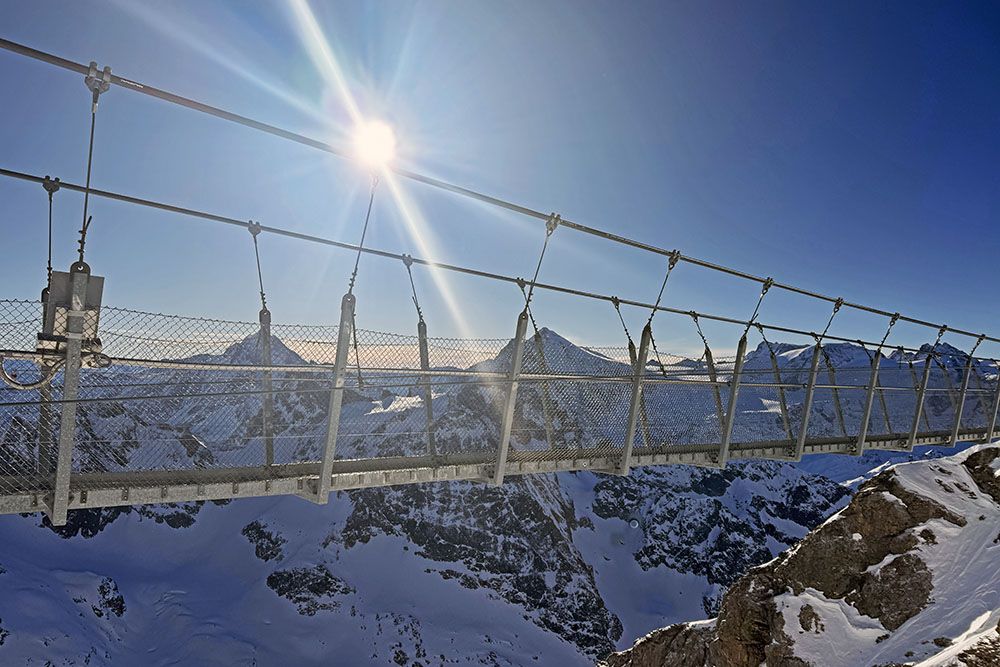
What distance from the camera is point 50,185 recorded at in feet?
15.9

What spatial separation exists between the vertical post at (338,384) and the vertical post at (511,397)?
1922mm

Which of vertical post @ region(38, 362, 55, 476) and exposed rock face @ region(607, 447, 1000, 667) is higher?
vertical post @ region(38, 362, 55, 476)

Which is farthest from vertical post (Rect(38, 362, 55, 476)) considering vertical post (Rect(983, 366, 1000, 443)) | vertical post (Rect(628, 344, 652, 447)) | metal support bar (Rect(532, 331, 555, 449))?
vertical post (Rect(983, 366, 1000, 443))

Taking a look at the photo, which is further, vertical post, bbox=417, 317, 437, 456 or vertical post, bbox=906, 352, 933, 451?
vertical post, bbox=906, 352, 933, 451

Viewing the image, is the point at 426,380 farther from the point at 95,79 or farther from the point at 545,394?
the point at 95,79

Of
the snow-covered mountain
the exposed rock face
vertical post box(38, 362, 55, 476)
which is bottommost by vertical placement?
the exposed rock face

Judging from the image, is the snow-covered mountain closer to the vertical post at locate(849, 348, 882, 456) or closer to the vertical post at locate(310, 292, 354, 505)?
the vertical post at locate(849, 348, 882, 456)

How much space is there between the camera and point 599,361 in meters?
8.86

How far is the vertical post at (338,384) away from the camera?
17.2 feet

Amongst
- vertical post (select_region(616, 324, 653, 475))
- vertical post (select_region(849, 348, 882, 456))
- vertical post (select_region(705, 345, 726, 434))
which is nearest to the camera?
vertical post (select_region(616, 324, 653, 475))

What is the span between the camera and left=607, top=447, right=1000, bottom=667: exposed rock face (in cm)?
711

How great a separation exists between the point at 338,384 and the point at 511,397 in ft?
6.64

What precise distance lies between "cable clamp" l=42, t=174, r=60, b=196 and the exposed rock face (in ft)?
32.3

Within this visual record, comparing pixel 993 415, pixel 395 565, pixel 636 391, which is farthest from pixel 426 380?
pixel 395 565
